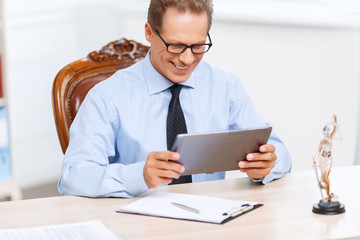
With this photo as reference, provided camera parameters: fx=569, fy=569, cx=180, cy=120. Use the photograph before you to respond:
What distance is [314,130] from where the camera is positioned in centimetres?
367

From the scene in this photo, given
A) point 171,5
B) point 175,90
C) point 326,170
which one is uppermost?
point 171,5

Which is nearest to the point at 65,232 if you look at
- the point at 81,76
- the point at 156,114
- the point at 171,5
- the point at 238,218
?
the point at 238,218

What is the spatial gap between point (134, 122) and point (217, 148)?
460 mm

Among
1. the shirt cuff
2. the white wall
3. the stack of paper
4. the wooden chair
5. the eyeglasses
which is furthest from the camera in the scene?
the white wall

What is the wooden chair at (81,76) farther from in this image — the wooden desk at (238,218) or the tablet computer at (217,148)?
the tablet computer at (217,148)

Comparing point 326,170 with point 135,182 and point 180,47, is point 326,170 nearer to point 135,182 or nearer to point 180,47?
point 135,182

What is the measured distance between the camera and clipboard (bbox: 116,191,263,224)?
4.43ft

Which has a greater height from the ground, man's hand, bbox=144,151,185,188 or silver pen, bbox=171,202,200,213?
man's hand, bbox=144,151,185,188

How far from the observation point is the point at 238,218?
1.36m

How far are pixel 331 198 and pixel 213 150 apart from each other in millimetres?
315

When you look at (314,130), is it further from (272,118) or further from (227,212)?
(227,212)

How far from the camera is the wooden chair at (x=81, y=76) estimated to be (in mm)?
1979

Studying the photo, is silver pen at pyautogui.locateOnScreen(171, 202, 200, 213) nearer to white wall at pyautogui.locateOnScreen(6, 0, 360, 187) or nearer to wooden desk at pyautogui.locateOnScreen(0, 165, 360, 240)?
wooden desk at pyautogui.locateOnScreen(0, 165, 360, 240)

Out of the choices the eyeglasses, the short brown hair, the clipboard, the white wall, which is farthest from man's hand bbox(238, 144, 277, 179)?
the white wall
